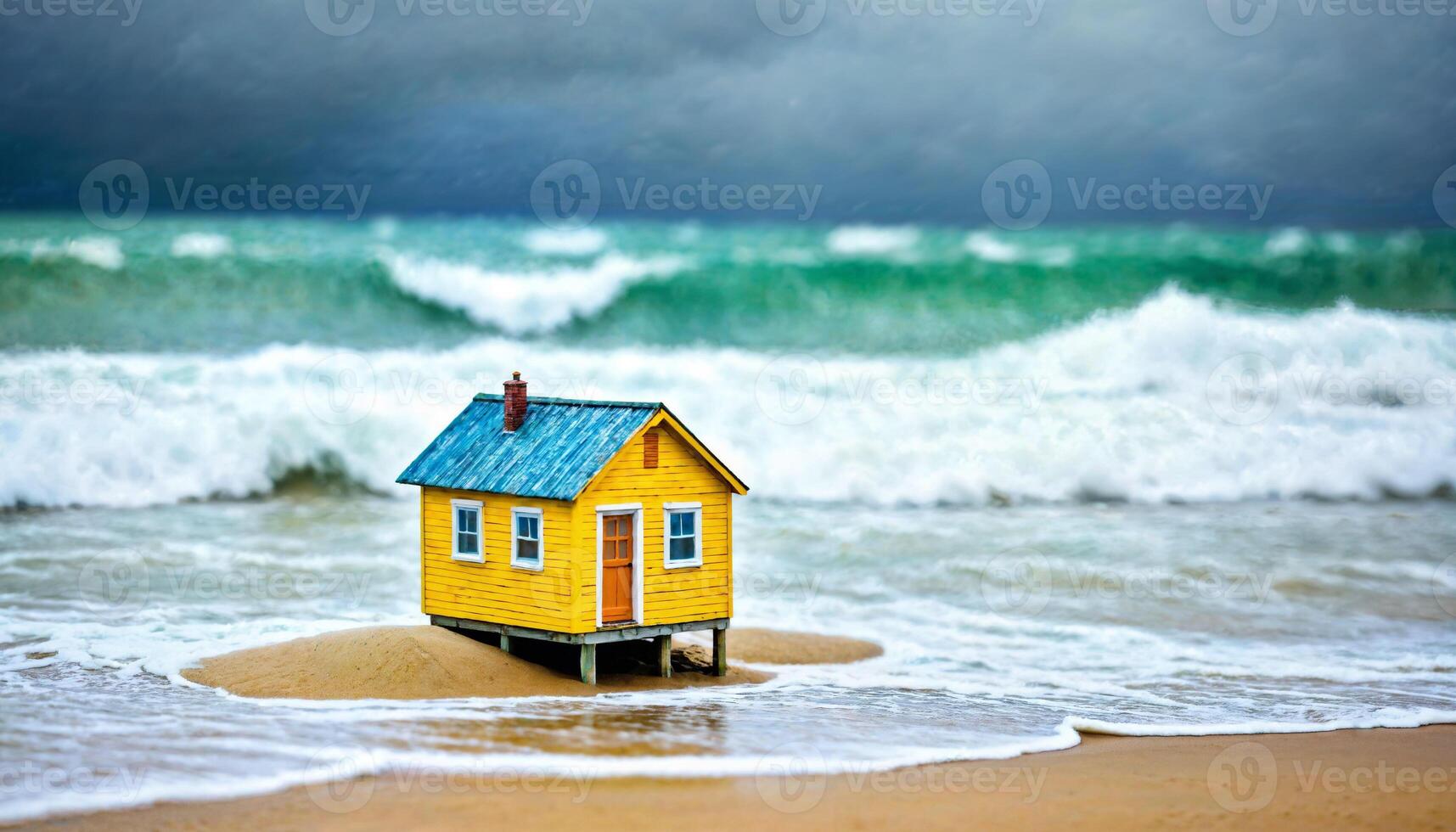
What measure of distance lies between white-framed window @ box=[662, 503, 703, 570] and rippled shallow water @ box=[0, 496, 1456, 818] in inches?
70.0

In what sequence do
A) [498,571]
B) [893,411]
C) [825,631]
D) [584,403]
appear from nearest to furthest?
[498,571], [584,403], [825,631], [893,411]

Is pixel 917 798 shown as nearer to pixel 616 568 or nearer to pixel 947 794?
pixel 947 794

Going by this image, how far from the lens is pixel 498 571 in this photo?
2131 cm

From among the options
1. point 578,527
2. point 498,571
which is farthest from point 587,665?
point 578,527

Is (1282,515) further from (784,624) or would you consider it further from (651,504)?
(651,504)

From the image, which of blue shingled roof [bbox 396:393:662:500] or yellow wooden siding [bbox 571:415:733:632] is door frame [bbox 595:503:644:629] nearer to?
yellow wooden siding [bbox 571:415:733:632]

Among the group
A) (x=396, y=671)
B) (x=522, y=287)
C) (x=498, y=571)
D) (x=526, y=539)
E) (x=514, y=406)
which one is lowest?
(x=396, y=671)

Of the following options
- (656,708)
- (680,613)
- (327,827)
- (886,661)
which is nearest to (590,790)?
(327,827)

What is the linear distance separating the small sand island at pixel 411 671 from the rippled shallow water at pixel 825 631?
0.50 meters

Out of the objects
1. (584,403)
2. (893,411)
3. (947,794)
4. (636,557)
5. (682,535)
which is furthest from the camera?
(893,411)

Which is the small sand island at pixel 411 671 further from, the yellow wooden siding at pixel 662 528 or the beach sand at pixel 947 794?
the yellow wooden siding at pixel 662 528

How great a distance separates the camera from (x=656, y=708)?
65.1 ft

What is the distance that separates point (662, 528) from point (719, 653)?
2134 mm

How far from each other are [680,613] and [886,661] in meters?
3.95
